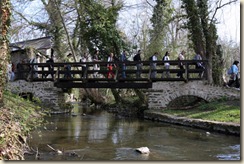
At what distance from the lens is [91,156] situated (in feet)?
27.5

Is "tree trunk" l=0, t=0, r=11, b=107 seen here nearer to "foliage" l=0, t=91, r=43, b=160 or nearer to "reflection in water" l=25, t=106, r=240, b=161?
"foliage" l=0, t=91, r=43, b=160

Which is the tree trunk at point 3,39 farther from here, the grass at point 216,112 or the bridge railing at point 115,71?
the bridge railing at point 115,71

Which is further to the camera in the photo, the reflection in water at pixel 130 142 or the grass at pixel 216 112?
the grass at pixel 216 112

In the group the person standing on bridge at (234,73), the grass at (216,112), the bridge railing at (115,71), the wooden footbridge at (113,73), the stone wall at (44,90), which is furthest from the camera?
the stone wall at (44,90)

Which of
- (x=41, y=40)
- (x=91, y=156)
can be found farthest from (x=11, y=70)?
(x=91, y=156)

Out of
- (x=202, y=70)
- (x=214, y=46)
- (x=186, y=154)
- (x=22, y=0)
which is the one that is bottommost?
(x=186, y=154)

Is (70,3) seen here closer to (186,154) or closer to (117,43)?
(117,43)

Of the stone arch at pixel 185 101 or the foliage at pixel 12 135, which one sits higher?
the stone arch at pixel 185 101


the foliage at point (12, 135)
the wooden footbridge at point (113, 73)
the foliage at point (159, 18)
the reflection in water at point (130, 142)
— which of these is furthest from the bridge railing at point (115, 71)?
the foliage at point (12, 135)

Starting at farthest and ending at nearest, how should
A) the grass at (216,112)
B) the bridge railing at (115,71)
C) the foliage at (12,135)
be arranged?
the bridge railing at (115,71)
the grass at (216,112)
the foliage at (12,135)

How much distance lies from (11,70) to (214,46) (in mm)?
11491

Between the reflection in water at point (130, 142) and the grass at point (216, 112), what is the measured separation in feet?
3.42

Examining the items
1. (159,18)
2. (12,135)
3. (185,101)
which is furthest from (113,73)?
(12,135)

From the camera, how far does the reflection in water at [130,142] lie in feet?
27.9
